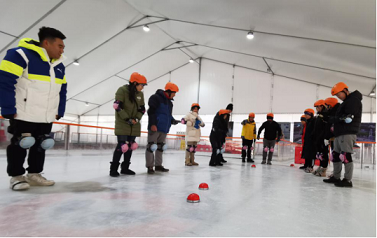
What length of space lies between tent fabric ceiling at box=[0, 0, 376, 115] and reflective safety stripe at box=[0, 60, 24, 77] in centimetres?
562

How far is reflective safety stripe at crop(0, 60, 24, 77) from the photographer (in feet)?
6.65

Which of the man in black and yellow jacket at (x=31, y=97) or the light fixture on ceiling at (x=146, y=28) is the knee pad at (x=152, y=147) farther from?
the light fixture on ceiling at (x=146, y=28)

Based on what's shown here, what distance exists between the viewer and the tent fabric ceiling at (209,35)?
609cm

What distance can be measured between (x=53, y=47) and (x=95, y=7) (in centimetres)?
736

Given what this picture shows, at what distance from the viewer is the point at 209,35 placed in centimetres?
1039

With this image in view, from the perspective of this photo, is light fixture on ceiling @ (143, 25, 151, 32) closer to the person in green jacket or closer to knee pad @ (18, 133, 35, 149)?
the person in green jacket

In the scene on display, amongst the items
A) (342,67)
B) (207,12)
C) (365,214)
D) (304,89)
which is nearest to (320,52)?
(342,67)

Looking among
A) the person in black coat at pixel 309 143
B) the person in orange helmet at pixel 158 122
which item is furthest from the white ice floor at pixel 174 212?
the person in black coat at pixel 309 143

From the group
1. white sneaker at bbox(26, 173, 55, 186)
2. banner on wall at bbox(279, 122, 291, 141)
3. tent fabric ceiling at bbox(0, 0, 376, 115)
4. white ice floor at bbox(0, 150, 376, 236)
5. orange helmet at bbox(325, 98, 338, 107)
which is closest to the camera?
white ice floor at bbox(0, 150, 376, 236)

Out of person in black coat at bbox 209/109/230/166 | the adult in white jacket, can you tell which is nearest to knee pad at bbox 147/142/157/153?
the adult in white jacket

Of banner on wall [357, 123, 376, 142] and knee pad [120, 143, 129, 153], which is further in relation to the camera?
banner on wall [357, 123, 376, 142]

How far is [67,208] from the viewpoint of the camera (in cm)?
171

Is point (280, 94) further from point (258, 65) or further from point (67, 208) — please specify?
point (67, 208)

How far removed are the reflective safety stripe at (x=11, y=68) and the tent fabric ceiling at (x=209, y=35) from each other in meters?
5.62
